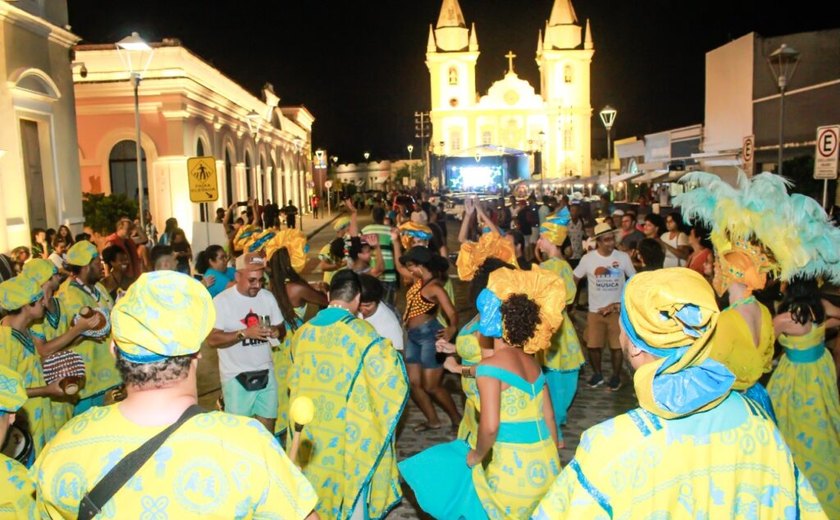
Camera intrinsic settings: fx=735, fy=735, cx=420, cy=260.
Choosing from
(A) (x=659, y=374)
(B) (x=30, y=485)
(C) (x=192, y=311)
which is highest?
(C) (x=192, y=311)

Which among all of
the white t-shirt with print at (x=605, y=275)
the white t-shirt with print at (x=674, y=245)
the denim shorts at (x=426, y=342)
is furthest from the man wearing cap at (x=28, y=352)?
the white t-shirt with print at (x=674, y=245)

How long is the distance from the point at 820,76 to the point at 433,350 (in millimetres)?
31973

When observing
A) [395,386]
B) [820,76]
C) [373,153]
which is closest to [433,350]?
[395,386]

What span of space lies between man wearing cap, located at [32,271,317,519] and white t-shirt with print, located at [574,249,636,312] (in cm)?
623

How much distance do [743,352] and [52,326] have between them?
15.6ft

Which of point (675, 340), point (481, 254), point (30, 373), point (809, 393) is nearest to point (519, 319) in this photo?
point (675, 340)

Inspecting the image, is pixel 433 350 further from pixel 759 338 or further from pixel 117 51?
pixel 117 51

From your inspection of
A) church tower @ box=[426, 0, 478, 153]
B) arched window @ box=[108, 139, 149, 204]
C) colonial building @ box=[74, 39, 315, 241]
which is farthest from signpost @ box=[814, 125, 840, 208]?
church tower @ box=[426, 0, 478, 153]

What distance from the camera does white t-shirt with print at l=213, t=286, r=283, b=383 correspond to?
5633 millimetres

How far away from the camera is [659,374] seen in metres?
2.18

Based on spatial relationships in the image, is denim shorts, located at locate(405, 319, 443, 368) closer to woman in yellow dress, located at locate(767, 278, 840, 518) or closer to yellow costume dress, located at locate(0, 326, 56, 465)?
woman in yellow dress, located at locate(767, 278, 840, 518)

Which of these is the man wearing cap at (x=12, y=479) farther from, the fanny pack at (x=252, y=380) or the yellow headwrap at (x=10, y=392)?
the fanny pack at (x=252, y=380)

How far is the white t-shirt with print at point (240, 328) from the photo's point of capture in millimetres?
5633

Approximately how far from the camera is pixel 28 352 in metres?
4.52
